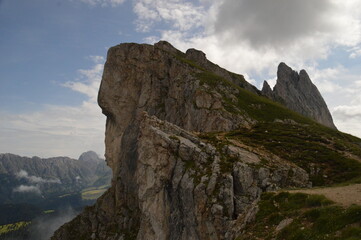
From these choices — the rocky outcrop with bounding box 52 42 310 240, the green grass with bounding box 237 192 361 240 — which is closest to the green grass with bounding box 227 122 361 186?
the rocky outcrop with bounding box 52 42 310 240

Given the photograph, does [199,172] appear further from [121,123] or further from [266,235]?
[121,123]

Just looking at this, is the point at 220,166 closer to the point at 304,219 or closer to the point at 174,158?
the point at 174,158

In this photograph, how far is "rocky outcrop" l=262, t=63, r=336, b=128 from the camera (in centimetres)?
15719

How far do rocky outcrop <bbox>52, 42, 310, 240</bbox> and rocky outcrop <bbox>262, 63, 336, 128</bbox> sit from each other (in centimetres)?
5424

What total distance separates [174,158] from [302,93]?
Answer: 507 feet

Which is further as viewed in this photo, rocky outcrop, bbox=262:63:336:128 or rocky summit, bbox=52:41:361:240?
rocky outcrop, bbox=262:63:336:128

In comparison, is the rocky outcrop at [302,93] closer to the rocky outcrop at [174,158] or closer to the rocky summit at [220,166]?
the rocky outcrop at [174,158]

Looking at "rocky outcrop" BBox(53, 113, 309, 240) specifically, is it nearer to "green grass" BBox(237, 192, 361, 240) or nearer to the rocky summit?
the rocky summit

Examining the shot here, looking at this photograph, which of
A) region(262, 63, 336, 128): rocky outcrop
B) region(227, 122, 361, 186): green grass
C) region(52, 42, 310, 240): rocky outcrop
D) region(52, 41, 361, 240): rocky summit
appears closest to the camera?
region(52, 41, 361, 240): rocky summit

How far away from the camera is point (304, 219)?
57.5 feet

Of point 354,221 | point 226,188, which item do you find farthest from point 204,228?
point 354,221

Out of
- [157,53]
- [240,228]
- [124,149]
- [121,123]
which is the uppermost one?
[157,53]

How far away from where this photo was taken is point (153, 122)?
4516 cm

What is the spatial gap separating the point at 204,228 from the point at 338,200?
15.7 m
